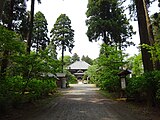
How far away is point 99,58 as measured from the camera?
76.1 feet

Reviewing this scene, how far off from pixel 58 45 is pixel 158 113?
38938mm

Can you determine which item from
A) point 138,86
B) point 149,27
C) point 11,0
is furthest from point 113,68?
point 11,0

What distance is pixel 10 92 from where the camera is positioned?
32.6 feet

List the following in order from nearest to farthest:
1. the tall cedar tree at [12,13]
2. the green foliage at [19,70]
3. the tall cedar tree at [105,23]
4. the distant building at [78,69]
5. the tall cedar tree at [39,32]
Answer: the green foliage at [19,70], the tall cedar tree at [12,13], the tall cedar tree at [105,23], the tall cedar tree at [39,32], the distant building at [78,69]

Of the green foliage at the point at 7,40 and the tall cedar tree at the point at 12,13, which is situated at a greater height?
the tall cedar tree at the point at 12,13

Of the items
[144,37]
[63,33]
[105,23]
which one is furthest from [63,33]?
[144,37]

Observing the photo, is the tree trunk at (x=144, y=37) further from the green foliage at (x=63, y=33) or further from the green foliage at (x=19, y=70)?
the green foliage at (x=63, y=33)

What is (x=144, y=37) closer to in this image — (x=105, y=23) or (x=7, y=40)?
(x=7, y=40)

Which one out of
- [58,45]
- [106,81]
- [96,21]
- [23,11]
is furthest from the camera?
[58,45]

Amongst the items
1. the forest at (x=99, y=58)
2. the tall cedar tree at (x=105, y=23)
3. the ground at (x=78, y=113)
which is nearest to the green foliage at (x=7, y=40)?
the forest at (x=99, y=58)

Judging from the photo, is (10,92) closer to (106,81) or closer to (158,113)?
(158,113)

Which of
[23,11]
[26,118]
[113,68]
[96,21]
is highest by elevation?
[96,21]

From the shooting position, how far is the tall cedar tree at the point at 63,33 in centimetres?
4700

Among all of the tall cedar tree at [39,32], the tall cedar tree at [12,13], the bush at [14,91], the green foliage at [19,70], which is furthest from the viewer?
the tall cedar tree at [39,32]
